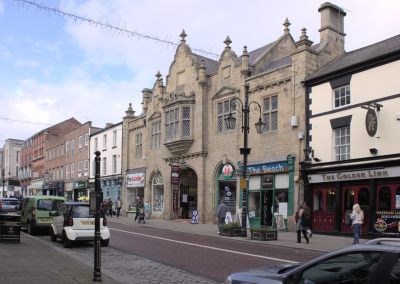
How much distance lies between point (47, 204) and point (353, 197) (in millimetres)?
14110

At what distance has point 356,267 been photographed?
4590 millimetres

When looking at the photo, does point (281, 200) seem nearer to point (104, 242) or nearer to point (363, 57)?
point (363, 57)

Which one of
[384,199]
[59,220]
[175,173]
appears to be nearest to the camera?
[59,220]

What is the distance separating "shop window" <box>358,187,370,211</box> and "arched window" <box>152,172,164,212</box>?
759 inches

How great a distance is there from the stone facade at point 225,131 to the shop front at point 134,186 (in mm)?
91

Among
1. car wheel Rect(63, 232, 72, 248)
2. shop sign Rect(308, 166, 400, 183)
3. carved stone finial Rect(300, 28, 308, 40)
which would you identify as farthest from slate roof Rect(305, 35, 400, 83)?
car wheel Rect(63, 232, 72, 248)

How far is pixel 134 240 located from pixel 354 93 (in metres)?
12.2

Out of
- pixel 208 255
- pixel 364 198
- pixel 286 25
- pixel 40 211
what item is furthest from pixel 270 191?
pixel 208 255

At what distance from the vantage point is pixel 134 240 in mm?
20438

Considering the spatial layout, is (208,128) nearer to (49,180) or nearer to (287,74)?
(287,74)

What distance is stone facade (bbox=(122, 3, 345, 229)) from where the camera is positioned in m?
27.0

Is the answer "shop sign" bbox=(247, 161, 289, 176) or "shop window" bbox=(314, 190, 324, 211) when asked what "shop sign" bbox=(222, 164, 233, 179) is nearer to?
"shop sign" bbox=(247, 161, 289, 176)

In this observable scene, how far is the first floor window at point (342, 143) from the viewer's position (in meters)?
23.8

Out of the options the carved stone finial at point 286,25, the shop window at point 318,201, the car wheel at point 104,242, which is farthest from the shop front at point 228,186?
the car wheel at point 104,242
